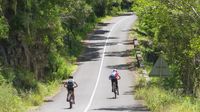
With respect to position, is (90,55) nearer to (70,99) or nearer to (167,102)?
(70,99)

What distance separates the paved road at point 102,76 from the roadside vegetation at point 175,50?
1594mm

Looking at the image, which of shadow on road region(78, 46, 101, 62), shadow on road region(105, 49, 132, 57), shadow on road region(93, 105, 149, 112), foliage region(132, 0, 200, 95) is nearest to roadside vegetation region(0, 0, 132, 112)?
shadow on road region(93, 105, 149, 112)

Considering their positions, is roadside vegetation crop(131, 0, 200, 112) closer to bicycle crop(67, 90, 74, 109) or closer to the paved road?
the paved road

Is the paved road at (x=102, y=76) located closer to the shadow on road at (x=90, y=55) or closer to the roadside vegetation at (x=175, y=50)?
the shadow on road at (x=90, y=55)

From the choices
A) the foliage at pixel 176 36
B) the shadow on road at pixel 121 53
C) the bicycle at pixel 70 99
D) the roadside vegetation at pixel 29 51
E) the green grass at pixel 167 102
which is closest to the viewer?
the green grass at pixel 167 102

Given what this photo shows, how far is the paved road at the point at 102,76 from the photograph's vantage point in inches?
1156

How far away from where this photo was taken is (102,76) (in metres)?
45.8

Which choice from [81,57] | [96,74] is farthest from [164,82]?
[81,57]

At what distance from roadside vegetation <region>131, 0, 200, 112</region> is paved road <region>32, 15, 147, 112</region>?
5.23 ft

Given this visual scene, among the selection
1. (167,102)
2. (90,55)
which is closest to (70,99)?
(167,102)

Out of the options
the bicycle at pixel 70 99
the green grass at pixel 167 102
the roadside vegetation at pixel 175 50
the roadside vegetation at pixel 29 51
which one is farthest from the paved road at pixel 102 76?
the roadside vegetation at pixel 175 50

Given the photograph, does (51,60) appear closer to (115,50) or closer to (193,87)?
(193,87)

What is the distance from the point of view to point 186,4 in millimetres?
24953

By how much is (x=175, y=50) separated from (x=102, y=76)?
11698 millimetres
